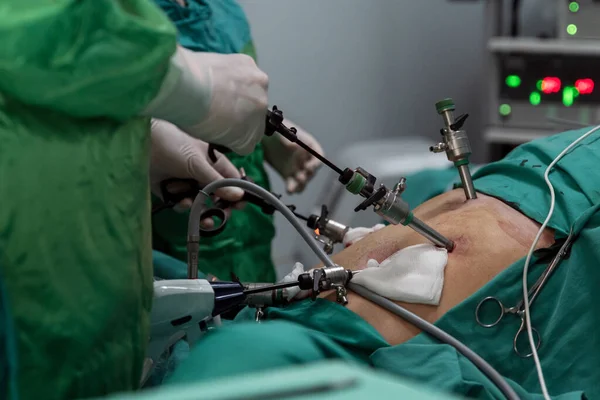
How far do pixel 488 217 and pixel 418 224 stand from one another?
13cm

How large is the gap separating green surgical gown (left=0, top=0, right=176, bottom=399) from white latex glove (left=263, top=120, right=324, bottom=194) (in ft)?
3.04

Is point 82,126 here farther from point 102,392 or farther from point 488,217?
point 488,217

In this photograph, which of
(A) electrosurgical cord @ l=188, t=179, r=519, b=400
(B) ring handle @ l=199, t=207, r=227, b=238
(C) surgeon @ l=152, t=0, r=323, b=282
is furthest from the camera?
(C) surgeon @ l=152, t=0, r=323, b=282

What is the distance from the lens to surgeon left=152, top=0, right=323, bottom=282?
1507 mm

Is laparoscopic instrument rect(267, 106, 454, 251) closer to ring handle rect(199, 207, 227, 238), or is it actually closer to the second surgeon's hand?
the second surgeon's hand

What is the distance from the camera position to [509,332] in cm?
102

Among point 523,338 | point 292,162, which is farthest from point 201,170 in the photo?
point 523,338

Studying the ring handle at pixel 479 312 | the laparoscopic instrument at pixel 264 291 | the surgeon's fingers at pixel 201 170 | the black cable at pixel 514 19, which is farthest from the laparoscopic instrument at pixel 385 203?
the black cable at pixel 514 19

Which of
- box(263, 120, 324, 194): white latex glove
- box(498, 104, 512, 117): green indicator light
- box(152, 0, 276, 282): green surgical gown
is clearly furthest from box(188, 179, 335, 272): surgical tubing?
box(498, 104, 512, 117): green indicator light

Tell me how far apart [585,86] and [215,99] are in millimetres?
1734

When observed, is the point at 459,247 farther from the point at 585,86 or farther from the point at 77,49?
the point at 585,86

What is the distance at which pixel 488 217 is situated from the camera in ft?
3.69

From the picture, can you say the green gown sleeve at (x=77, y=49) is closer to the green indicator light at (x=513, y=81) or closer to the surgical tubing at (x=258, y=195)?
the surgical tubing at (x=258, y=195)

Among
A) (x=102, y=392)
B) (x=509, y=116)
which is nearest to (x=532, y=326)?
(x=102, y=392)
